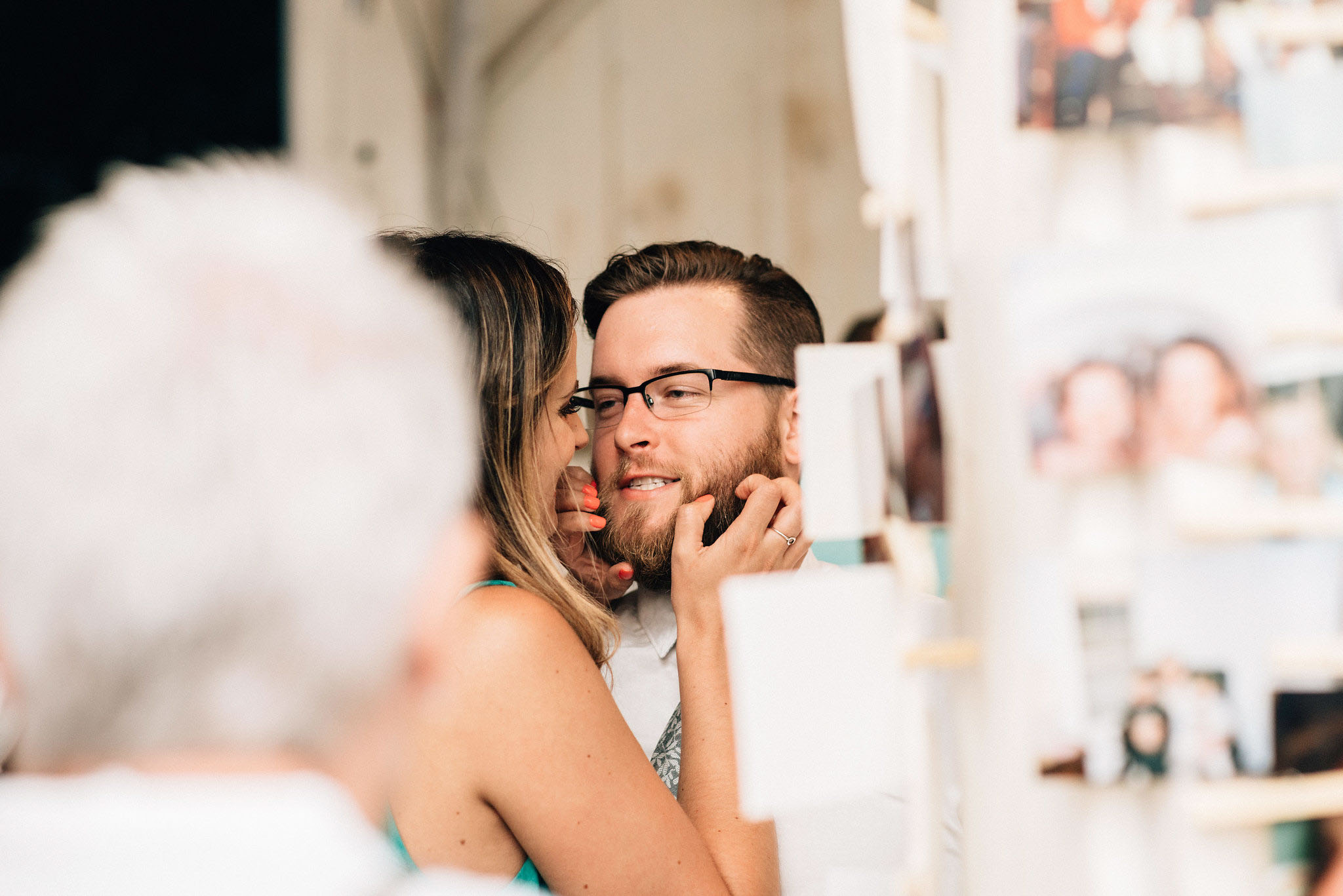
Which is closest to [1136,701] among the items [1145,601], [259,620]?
[1145,601]

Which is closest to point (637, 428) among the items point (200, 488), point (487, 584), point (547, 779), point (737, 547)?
point (737, 547)

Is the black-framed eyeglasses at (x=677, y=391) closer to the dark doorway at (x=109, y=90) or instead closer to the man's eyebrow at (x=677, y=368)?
the man's eyebrow at (x=677, y=368)

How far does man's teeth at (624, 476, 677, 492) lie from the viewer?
5.72 ft

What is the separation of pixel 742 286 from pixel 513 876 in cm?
119

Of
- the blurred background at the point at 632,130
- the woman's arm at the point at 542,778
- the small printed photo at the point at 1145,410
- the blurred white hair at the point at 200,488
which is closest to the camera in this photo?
the blurred white hair at the point at 200,488

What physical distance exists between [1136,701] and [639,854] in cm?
55

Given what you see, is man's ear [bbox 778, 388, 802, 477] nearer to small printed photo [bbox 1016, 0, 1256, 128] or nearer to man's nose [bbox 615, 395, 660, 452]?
man's nose [bbox 615, 395, 660, 452]

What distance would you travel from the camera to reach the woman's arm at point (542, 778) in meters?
0.96

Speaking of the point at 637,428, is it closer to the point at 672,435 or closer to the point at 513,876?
the point at 672,435

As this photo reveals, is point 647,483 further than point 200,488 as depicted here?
Yes

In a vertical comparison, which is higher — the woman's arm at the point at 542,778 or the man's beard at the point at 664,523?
the man's beard at the point at 664,523

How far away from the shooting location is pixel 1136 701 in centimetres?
58

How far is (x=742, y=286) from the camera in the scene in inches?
74.5

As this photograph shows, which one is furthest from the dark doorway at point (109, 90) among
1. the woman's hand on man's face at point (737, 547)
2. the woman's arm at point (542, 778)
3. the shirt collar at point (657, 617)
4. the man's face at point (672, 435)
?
the woman's arm at point (542, 778)
